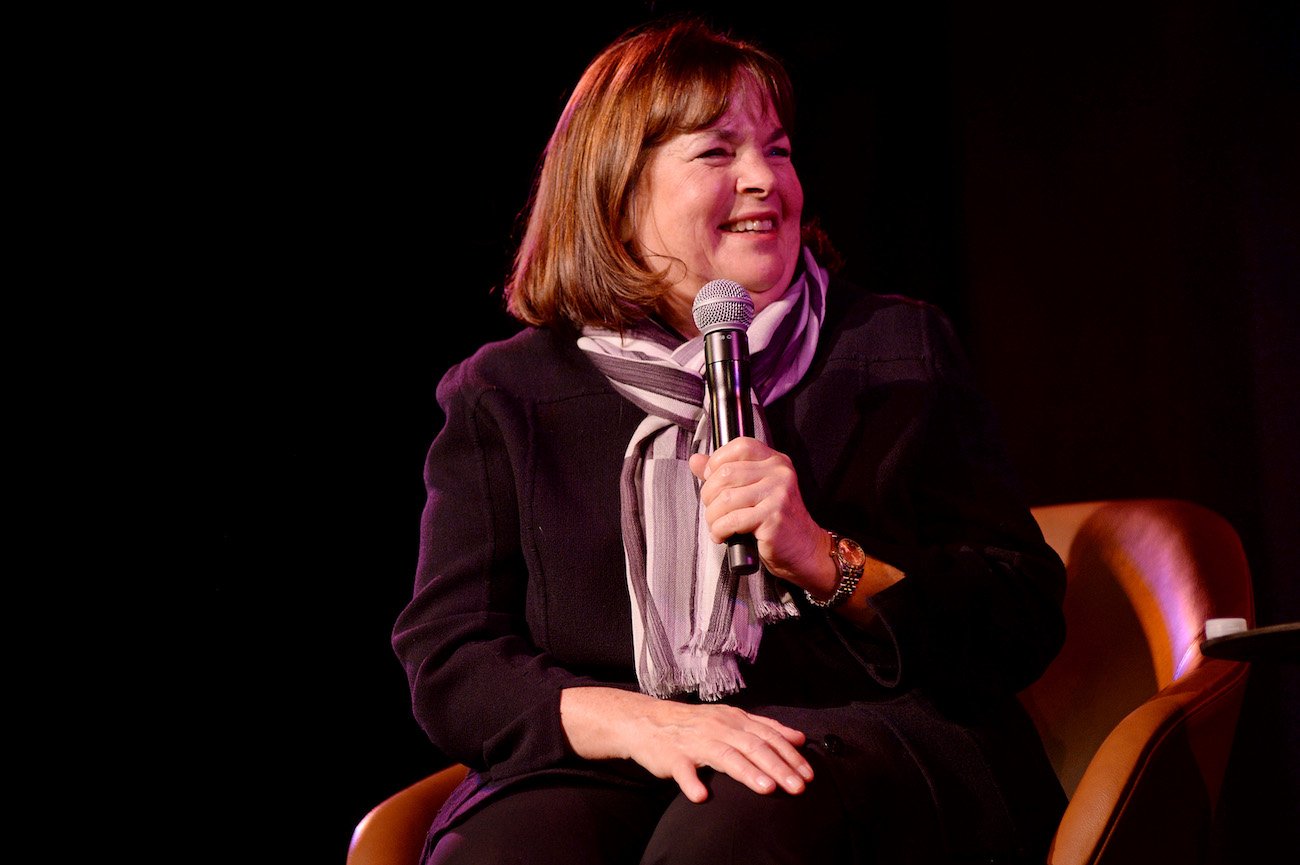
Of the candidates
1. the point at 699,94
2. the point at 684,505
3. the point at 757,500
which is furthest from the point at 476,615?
the point at 699,94

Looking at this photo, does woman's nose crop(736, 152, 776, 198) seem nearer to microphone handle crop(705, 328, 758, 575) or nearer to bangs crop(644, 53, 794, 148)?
bangs crop(644, 53, 794, 148)

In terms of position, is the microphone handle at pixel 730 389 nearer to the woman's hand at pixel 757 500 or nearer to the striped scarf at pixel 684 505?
the woman's hand at pixel 757 500

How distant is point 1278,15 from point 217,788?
7.84ft

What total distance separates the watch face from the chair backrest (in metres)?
0.33

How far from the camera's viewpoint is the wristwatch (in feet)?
4.28

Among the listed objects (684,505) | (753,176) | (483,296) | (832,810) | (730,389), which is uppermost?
(753,176)

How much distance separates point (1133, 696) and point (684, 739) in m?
0.74

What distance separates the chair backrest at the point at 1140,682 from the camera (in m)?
1.28

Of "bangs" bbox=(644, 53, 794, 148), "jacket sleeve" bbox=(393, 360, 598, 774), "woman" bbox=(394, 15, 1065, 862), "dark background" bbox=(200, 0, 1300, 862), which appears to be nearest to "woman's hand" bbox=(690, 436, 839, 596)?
"woman" bbox=(394, 15, 1065, 862)

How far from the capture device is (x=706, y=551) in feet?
4.58

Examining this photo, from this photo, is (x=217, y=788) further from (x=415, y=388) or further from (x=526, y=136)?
(x=526, y=136)

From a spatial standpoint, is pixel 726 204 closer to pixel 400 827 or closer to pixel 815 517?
pixel 815 517

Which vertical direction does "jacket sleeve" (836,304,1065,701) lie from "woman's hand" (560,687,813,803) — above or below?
above

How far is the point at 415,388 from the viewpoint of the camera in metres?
2.43
